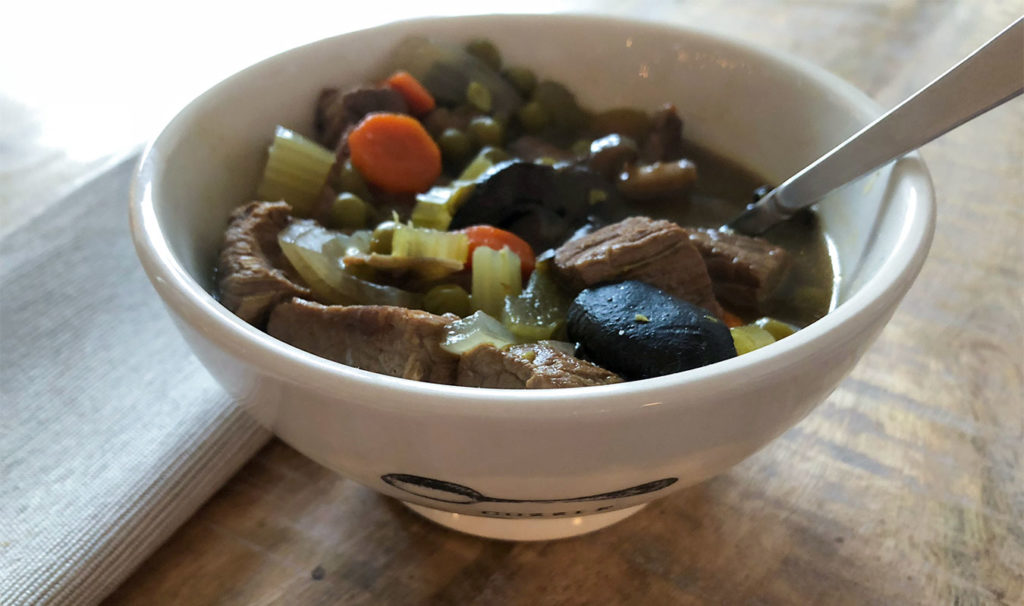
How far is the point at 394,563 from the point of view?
1.05 m

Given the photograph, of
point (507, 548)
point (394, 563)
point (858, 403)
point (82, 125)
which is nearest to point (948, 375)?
point (858, 403)

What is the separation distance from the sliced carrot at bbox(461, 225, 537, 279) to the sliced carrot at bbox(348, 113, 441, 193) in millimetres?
226

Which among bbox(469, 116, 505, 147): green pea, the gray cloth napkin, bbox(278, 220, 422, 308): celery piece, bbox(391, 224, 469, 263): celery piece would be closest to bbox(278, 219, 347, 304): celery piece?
bbox(278, 220, 422, 308): celery piece

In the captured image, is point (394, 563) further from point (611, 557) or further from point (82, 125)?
point (82, 125)

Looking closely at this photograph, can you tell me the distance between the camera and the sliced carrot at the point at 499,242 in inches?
49.6

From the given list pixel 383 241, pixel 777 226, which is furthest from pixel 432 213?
pixel 777 226

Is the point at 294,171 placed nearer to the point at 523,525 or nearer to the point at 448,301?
the point at 448,301

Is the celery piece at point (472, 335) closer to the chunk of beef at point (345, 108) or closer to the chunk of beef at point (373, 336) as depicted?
the chunk of beef at point (373, 336)

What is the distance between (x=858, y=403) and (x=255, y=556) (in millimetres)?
884

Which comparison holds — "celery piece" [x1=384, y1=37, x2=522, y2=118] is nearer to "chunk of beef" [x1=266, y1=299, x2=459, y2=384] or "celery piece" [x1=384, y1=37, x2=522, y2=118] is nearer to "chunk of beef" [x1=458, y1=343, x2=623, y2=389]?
"chunk of beef" [x1=266, y1=299, x2=459, y2=384]

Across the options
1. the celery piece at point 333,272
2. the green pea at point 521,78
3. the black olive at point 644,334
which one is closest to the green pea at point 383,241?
the celery piece at point 333,272

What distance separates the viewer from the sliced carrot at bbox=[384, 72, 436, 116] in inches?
60.7

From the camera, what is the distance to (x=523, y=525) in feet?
3.44

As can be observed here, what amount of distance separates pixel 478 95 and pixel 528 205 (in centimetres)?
35
